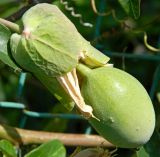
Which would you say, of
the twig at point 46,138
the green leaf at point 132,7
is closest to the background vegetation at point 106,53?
the twig at point 46,138

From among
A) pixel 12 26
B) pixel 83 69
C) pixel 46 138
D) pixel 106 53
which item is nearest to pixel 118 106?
pixel 83 69

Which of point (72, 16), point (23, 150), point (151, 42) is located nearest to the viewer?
A: point (23, 150)

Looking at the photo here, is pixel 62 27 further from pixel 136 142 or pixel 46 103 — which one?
pixel 46 103

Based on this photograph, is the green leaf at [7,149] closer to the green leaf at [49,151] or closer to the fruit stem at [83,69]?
the green leaf at [49,151]

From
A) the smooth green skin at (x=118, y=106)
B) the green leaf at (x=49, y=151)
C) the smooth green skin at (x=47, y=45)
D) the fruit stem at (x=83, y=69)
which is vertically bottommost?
the green leaf at (x=49, y=151)

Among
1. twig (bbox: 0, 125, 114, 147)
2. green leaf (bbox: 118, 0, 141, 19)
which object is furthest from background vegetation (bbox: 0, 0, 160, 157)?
green leaf (bbox: 118, 0, 141, 19)

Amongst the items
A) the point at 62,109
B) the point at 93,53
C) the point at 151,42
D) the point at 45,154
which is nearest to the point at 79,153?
the point at 45,154
